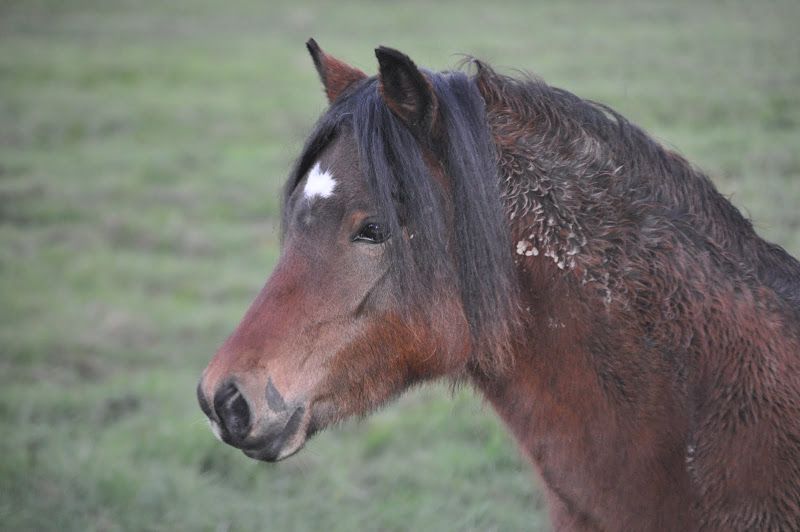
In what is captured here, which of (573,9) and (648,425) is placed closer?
(648,425)

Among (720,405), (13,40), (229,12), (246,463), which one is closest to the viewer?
A: (720,405)

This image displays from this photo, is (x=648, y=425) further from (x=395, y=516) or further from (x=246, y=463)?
(x=246, y=463)

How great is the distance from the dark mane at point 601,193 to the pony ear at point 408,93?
0.87ft

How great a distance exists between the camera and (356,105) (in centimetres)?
248

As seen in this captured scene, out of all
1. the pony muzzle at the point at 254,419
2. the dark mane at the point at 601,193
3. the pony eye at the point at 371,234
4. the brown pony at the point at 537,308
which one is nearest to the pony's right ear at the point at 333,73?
the brown pony at the point at 537,308

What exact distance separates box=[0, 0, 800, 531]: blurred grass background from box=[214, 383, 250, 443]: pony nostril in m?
1.10

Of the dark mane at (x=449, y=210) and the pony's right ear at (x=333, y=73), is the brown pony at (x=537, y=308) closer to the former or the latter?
the dark mane at (x=449, y=210)

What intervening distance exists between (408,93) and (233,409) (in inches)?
45.4

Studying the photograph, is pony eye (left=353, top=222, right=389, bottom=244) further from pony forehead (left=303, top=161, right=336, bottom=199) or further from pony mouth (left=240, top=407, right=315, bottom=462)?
pony mouth (left=240, top=407, right=315, bottom=462)

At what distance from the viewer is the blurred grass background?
188 inches

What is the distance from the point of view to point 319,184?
2.46 meters

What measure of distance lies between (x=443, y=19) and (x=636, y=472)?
18531mm

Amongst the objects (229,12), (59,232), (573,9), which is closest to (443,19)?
(573,9)

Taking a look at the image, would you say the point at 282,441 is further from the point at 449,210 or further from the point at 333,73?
the point at 333,73
